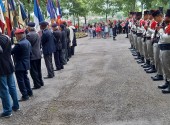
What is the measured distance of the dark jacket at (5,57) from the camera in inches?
295

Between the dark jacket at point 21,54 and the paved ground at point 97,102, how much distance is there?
2.74ft

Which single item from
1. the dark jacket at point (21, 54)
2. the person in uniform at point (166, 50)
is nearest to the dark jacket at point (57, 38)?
the dark jacket at point (21, 54)

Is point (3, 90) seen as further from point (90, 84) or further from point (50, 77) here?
point (50, 77)

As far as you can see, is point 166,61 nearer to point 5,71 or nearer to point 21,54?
point 21,54

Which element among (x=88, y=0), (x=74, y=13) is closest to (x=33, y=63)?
(x=74, y=13)

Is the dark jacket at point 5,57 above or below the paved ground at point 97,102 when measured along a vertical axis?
above

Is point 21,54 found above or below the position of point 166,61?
above

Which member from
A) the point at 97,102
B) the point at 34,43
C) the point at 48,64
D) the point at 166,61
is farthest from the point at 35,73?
the point at 166,61

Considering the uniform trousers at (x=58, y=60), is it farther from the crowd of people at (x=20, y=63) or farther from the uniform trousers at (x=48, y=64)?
the uniform trousers at (x=48, y=64)

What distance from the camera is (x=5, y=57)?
7.59 metres

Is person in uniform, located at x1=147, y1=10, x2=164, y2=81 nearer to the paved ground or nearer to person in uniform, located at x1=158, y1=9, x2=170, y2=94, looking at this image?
the paved ground

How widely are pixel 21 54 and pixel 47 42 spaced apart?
3135 millimetres

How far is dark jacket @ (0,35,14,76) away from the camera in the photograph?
7500 millimetres

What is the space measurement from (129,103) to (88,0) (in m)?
45.7
